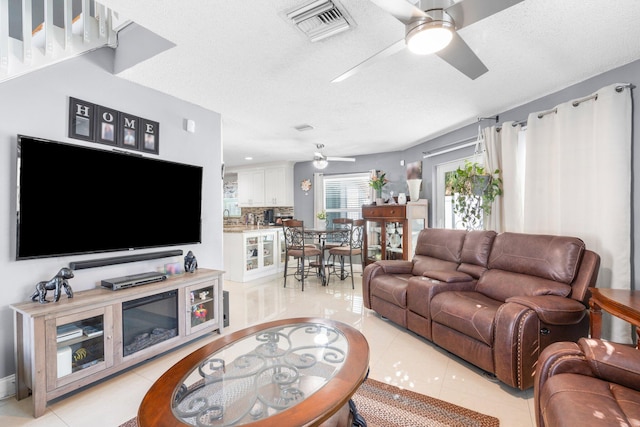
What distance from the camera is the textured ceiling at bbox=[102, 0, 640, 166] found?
5.57 ft

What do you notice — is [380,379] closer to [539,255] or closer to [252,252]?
[539,255]

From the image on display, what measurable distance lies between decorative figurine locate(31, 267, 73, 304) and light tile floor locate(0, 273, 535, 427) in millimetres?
672

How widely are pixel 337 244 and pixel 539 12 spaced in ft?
14.3

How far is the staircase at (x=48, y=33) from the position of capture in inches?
72.6

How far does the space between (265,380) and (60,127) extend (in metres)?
2.30

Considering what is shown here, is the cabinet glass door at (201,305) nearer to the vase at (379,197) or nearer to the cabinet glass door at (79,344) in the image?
the cabinet glass door at (79,344)

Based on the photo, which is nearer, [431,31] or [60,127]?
[431,31]

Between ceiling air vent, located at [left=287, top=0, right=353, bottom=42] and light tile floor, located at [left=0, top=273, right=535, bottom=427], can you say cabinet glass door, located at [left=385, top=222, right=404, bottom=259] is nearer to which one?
light tile floor, located at [left=0, top=273, right=535, bottom=427]

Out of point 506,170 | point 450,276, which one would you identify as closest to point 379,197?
point 506,170

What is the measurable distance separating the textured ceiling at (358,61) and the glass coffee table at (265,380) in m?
1.88

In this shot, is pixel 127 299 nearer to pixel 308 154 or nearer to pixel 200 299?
pixel 200 299

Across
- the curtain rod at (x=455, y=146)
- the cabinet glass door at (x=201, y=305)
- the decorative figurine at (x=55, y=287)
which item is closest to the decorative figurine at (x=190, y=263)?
the cabinet glass door at (x=201, y=305)

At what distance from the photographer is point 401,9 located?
1.33m

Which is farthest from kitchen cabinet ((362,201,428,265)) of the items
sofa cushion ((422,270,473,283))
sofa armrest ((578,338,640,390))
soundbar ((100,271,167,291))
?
soundbar ((100,271,167,291))
